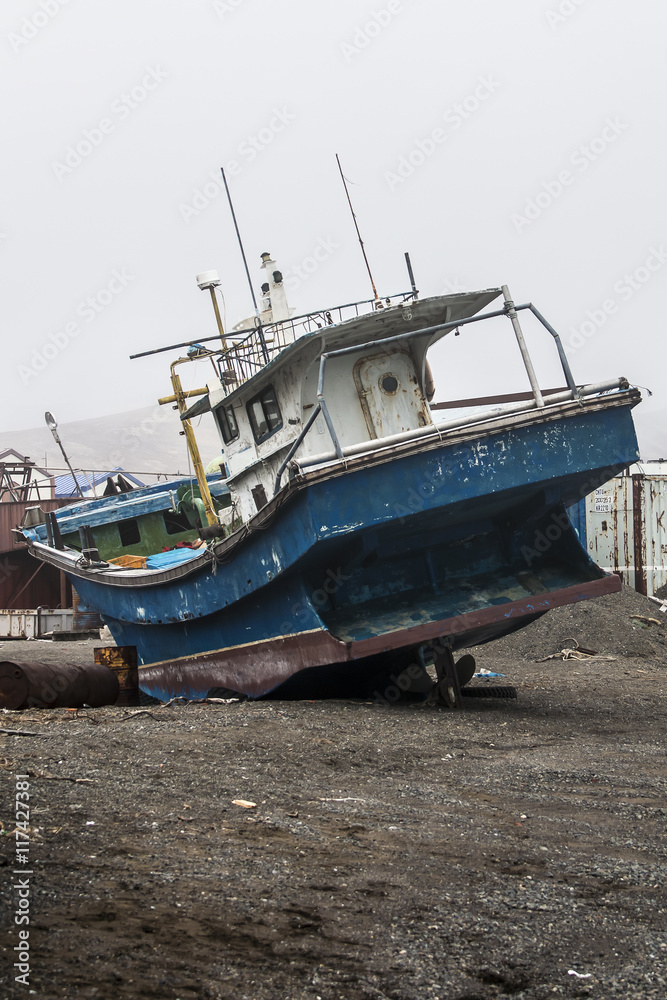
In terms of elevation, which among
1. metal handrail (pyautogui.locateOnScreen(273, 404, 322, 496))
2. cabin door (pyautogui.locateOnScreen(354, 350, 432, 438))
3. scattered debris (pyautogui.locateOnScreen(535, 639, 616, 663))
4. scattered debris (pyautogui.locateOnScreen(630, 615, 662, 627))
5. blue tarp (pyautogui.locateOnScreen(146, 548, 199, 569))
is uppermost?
cabin door (pyautogui.locateOnScreen(354, 350, 432, 438))

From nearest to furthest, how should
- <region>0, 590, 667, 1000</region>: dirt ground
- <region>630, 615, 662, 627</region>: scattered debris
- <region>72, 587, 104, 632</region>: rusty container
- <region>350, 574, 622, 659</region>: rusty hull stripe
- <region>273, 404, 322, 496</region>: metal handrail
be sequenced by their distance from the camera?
1. <region>0, 590, 667, 1000</region>: dirt ground
2. <region>273, 404, 322, 496</region>: metal handrail
3. <region>350, 574, 622, 659</region>: rusty hull stripe
4. <region>630, 615, 662, 627</region>: scattered debris
5. <region>72, 587, 104, 632</region>: rusty container

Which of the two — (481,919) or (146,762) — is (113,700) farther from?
(481,919)

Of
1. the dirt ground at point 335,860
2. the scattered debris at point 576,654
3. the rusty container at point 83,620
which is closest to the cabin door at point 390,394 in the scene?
the dirt ground at point 335,860

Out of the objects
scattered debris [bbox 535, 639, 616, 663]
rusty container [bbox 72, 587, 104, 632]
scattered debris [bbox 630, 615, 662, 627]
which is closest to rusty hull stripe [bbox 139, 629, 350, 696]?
scattered debris [bbox 535, 639, 616, 663]

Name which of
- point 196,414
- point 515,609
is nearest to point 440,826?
point 515,609

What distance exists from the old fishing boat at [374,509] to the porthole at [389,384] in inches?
0.5

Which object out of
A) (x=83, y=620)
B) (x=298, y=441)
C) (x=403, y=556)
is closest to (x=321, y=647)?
(x=403, y=556)

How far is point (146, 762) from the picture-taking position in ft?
16.3

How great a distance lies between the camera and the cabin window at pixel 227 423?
922cm

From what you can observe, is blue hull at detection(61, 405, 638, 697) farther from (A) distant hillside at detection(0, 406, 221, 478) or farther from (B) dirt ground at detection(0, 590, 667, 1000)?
(A) distant hillside at detection(0, 406, 221, 478)

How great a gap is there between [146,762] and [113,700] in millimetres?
4223

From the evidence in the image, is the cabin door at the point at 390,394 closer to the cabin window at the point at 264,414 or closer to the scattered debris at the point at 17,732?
the cabin window at the point at 264,414

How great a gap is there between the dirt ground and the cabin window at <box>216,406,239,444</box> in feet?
11.2

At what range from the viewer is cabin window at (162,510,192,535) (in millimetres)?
13977
